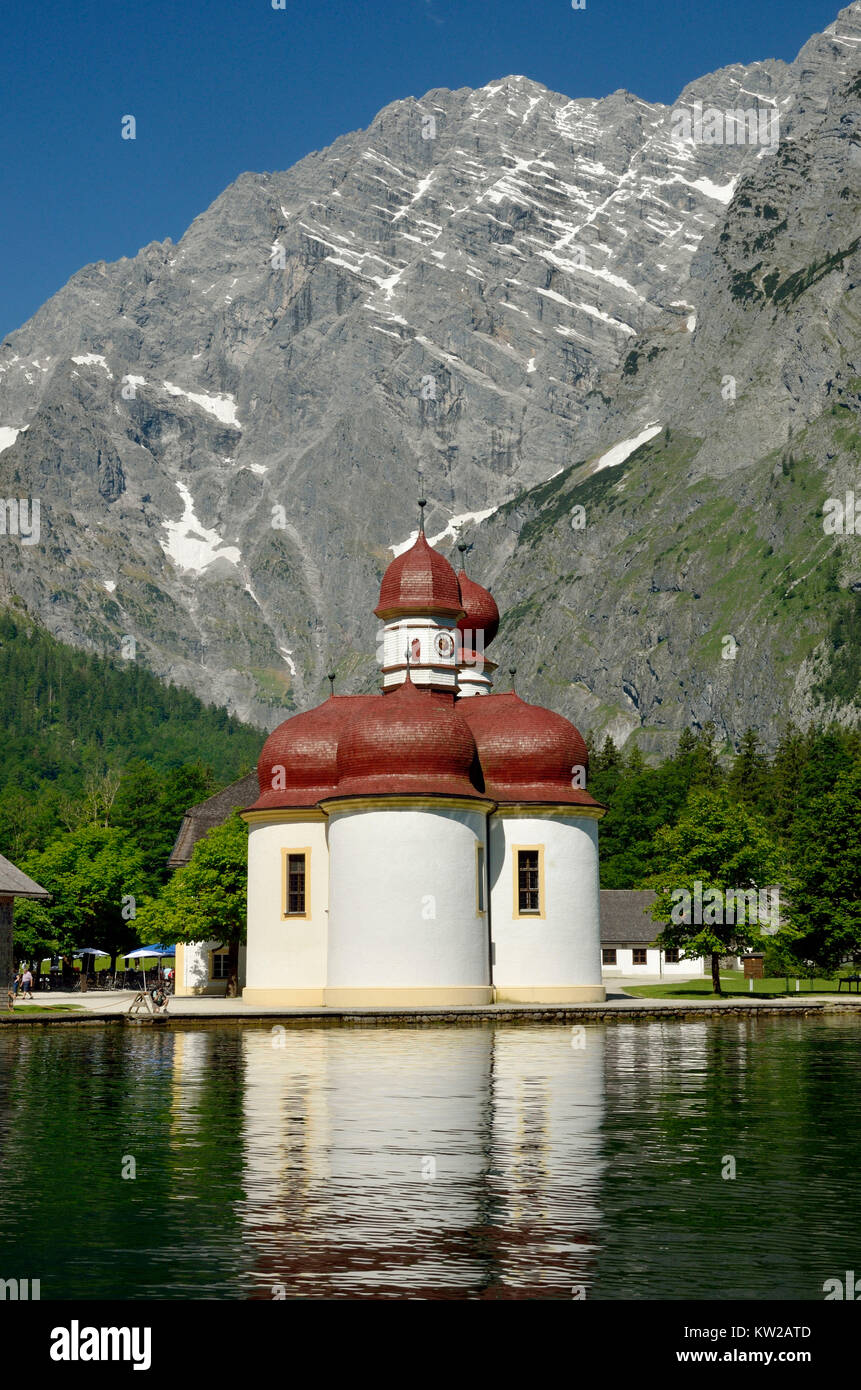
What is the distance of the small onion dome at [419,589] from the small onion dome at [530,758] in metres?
5.52

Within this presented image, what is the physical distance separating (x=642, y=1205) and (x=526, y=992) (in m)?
41.2

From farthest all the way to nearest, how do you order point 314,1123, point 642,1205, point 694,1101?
point 694,1101 < point 314,1123 < point 642,1205

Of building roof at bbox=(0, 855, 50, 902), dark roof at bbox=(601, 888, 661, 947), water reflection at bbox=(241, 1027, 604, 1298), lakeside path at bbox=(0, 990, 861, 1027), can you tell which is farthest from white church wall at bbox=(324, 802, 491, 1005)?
dark roof at bbox=(601, 888, 661, 947)

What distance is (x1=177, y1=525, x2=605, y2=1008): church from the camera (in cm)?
5366

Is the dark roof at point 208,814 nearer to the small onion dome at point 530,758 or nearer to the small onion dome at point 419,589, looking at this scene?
the small onion dome at point 419,589

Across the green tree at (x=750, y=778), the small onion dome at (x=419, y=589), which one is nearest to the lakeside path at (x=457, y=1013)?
the small onion dome at (x=419, y=589)

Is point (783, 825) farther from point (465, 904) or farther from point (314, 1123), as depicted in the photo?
point (314, 1123)

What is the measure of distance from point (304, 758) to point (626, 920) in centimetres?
6117

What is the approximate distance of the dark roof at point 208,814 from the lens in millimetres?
83375

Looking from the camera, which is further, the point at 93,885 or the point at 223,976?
the point at 93,885

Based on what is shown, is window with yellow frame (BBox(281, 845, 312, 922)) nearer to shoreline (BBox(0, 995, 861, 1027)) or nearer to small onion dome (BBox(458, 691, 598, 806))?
shoreline (BBox(0, 995, 861, 1027))
